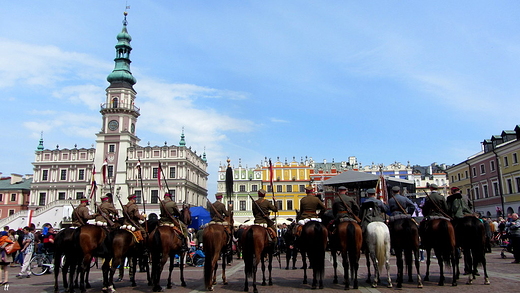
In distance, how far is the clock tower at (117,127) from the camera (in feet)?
→ 212

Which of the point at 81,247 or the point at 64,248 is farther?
the point at 64,248

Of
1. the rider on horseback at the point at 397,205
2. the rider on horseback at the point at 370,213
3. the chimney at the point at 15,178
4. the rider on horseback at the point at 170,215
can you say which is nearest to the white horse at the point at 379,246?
the rider on horseback at the point at 370,213

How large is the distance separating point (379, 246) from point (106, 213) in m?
8.43

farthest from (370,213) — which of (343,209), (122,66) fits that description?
(122,66)

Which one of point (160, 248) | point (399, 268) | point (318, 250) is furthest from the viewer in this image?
point (160, 248)

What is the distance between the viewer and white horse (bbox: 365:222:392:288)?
9.85 meters

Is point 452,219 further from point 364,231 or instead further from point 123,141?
point 123,141

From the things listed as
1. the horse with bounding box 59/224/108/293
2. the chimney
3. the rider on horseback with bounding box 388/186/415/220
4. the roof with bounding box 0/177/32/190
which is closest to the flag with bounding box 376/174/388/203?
the rider on horseback with bounding box 388/186/415/220

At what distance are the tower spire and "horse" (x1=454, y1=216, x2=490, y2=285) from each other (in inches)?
2539

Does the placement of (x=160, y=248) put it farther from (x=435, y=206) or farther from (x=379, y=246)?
(x=435, y=206)

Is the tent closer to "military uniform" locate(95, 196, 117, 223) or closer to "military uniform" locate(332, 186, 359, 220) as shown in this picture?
"military uniform" locate(95, 196, 117, 223)

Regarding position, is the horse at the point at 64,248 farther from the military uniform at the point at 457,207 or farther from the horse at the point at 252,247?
the military uniform at the point at 457,207

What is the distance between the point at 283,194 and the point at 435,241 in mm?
66077

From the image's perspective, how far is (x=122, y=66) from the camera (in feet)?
226
